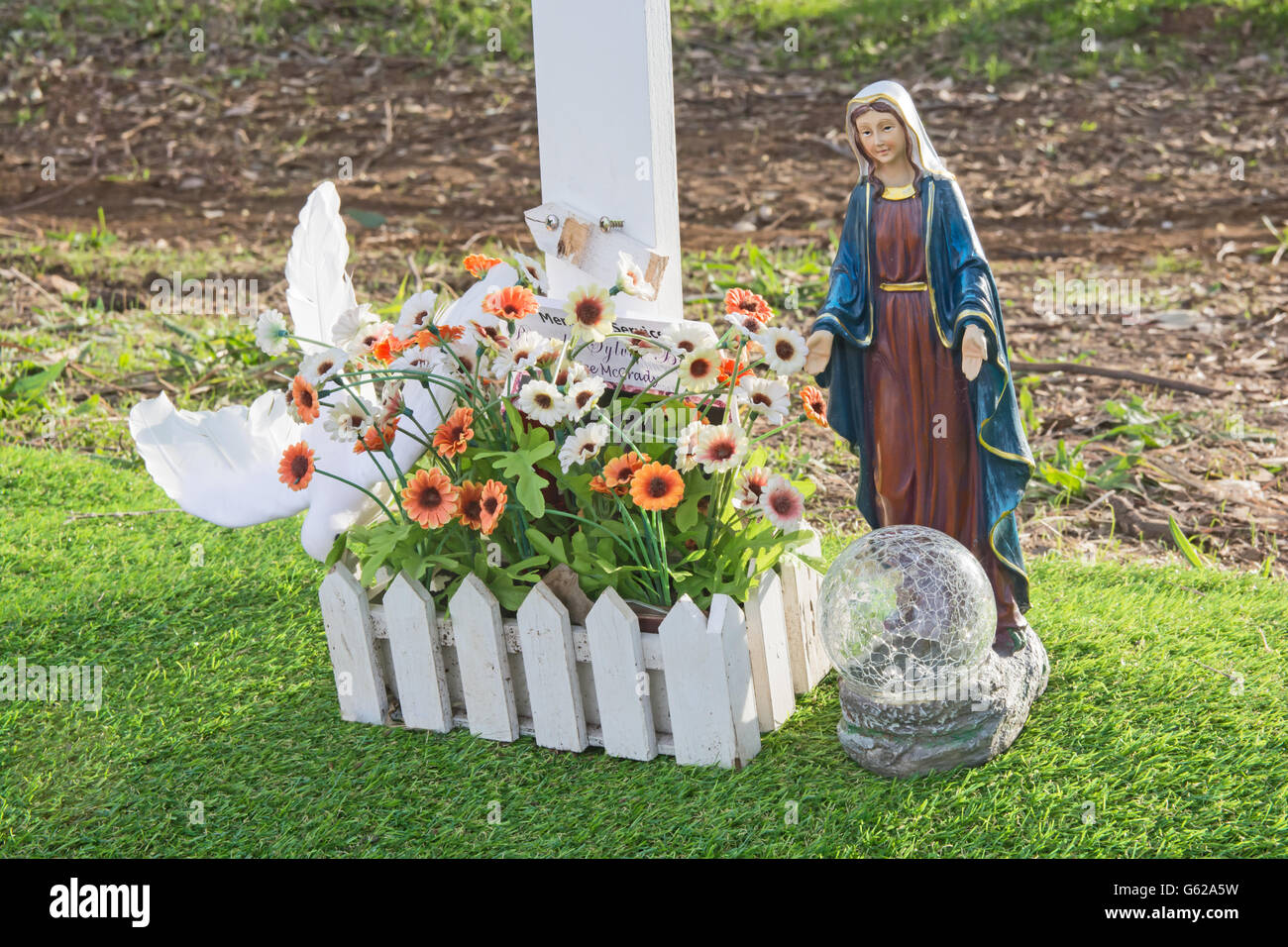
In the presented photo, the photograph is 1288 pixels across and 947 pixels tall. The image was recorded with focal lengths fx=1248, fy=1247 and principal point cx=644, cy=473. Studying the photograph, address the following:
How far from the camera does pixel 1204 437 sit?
170 inches

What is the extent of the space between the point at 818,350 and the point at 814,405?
0.15m

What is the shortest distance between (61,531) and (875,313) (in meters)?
2.70

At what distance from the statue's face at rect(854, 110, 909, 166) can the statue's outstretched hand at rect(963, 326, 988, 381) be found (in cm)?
37

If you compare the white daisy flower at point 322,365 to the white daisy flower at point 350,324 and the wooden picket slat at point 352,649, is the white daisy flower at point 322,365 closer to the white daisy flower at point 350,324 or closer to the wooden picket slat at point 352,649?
the white daisy flower at point 350,324

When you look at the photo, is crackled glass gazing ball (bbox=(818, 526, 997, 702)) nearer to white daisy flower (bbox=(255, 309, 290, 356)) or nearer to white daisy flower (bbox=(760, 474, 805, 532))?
→ white daisy flower (bbox=(760, 474, 805, 532))

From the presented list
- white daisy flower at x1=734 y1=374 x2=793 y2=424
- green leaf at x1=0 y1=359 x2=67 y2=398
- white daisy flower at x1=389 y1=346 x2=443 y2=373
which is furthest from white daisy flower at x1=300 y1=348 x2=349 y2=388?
green leaf at x1=0 y1=359 x2=67 y2=398

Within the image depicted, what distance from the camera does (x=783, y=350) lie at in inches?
96.7

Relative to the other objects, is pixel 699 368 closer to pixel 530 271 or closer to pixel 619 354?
pixel 619 354

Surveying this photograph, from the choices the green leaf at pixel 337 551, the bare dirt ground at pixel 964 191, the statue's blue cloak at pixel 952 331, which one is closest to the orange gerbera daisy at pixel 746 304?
the statue's blue cloak at pixel 952 331

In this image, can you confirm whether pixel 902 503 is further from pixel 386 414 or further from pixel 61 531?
pixel 61 531

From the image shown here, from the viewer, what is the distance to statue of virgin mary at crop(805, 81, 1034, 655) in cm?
240

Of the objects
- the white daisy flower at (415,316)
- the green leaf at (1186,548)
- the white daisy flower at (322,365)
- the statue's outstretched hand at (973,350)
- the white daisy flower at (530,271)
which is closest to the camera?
the statue's outstretched hand at (973,350)

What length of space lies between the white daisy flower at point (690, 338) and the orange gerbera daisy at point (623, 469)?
26 centimetres

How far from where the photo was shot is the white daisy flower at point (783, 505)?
2484 mm
